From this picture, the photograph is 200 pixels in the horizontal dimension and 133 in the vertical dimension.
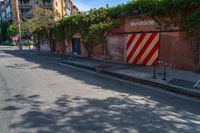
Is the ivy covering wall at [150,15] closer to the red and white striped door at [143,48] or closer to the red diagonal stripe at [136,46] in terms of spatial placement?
the red and white striped door at [143,48]

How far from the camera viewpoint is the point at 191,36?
30.4ft

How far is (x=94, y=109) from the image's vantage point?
5.29 m

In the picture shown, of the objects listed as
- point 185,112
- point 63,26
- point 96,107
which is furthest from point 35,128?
point 63,26

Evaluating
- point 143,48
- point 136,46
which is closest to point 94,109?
point 143,48

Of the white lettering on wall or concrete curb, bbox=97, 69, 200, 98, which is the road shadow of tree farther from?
the white lettering on wall

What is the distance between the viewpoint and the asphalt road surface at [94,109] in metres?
4.24

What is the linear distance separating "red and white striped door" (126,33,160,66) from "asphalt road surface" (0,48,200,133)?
156 inches

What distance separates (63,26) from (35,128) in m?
16.5

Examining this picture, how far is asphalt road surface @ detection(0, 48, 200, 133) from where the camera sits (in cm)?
424

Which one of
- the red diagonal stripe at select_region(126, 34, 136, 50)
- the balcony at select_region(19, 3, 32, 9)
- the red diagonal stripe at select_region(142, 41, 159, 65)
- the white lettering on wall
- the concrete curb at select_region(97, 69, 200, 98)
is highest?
the balcony at select_region(19, 3, 32, 9)

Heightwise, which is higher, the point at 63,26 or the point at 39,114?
the point at 63,26

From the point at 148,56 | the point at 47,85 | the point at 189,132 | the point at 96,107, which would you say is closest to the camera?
the point at 189,132

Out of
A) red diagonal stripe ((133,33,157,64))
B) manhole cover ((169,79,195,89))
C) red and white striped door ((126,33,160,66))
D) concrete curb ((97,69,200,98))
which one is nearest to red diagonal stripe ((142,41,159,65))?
red and white striped door ((126,33,160,66))

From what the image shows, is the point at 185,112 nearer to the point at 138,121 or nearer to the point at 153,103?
the point at 153,103
